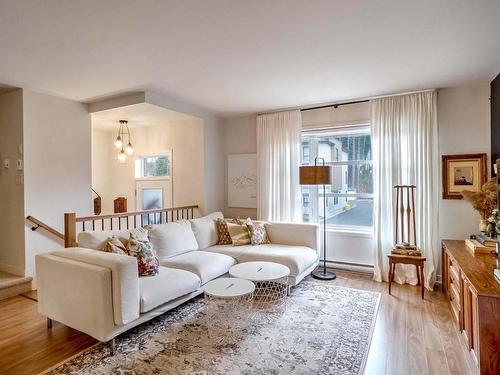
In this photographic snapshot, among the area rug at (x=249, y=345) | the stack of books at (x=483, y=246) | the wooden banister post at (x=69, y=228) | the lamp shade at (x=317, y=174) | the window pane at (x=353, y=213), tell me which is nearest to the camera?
the area rug at (x=249, y=345)

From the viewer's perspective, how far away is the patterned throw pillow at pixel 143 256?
2.84 metres

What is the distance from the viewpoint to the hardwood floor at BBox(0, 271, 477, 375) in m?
2.14

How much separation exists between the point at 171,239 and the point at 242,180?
6.53ft

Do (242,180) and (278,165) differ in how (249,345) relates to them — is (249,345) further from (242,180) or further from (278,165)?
(242,180)

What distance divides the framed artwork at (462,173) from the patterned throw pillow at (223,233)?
2.90 metres

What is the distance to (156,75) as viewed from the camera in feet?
10.6

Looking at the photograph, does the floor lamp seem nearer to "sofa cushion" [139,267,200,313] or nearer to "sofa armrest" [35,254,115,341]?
"sofa cushion" [139,267,200,313]

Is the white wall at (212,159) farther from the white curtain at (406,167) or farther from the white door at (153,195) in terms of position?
the white curtain at (406,167)

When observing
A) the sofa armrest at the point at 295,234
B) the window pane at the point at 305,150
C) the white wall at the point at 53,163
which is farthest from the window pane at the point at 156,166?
the window pane at the point at 305,150

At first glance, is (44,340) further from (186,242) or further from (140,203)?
(140,203)

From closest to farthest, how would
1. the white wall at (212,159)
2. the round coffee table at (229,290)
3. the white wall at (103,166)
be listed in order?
the round coffee table at (229,290) < the white wall at (212,159) < the white wall at (103,166)

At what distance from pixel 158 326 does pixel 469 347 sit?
259cm

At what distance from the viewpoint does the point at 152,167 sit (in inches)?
217

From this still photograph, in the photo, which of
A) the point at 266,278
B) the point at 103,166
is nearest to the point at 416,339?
the point at 266,278
